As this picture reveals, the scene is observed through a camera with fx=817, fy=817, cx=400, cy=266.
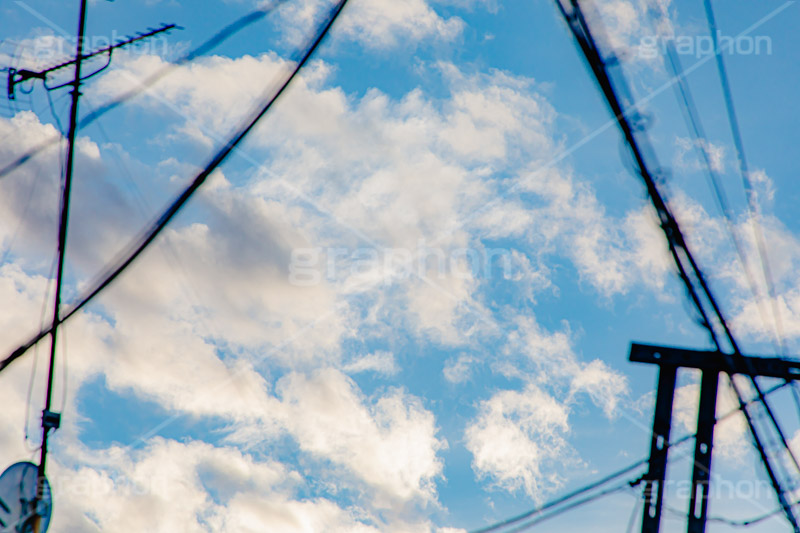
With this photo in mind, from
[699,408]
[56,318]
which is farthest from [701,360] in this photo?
[56,318]

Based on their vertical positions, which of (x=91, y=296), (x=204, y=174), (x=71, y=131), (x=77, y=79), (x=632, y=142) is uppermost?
(x=77, y=79)

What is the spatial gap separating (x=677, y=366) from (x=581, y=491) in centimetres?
191

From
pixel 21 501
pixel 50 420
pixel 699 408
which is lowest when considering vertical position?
pixel 21 501

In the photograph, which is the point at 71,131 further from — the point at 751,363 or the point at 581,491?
the point at 751,363

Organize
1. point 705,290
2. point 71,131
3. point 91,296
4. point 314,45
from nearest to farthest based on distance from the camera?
point 314,45 < point 91,296 < point 705,290 < point 71,131

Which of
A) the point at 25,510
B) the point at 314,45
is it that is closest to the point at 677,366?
the point at 314,45

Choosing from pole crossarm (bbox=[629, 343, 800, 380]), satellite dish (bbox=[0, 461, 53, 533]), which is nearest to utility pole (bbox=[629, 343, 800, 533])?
pole crossarm (bbox=[629, 343, 800, 380])

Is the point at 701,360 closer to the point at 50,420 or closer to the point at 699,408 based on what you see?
the point at 699,408

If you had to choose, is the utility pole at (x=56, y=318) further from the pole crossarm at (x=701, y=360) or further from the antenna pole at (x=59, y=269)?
the pole crossarm at (x=701, y=360)

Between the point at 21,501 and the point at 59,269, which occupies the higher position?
the point at 59,269

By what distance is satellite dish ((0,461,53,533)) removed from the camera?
296 inches

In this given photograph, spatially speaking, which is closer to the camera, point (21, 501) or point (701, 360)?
point (21, 501)

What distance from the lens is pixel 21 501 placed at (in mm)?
7613

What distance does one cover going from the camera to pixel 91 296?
22.1ft
